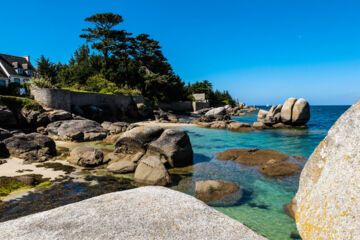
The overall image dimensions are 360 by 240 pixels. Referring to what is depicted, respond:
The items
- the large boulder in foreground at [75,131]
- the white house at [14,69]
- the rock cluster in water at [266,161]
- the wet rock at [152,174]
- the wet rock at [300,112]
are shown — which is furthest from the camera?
the white house at [14,69]

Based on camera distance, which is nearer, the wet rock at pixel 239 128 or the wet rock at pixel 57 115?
the wet rock at pixel 57 115

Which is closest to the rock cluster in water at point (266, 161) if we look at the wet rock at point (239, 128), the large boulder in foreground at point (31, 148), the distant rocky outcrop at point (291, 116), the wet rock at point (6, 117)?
the large boulder in foreground at point (31, 148)

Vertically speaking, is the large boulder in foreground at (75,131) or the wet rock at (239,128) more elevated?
the large boulder in foreground at (75,131)

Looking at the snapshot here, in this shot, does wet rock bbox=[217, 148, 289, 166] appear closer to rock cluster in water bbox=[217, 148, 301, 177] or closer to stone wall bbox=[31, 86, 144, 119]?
rock cluster in water bbox=[217, 148, 301, 177]

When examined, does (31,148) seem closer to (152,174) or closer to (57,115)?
(152,174)

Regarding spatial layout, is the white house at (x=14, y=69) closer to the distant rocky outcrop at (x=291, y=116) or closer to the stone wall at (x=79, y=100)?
the stone wall at (x=79, y=100)

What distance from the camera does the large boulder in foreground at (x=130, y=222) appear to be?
248 cm

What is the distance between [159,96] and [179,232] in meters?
48.4

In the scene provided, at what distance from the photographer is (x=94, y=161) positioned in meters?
10.6

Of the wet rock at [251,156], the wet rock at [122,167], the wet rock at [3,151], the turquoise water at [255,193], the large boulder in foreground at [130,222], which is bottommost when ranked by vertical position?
the turquoise water at [255,193]

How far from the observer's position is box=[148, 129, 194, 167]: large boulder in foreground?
1086cm

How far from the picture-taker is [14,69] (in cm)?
4522

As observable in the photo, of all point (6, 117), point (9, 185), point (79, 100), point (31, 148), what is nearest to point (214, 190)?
point (9, 185)

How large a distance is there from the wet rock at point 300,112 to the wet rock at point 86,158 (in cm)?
2765
